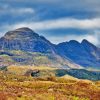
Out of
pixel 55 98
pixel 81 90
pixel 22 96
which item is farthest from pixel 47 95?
pixel 81 90

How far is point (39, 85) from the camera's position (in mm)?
78438

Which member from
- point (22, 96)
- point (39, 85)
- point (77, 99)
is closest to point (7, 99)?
point (22, 96)

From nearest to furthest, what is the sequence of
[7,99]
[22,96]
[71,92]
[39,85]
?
1. [7,99]
2. [22,96]
3. [71,92]
4. [39,85]

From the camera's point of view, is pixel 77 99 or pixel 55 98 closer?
pixel 55 98

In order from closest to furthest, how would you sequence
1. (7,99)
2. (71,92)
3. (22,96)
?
(7,99) < (22,96) < (71,92)

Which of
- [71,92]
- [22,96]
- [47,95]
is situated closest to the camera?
[22,96]

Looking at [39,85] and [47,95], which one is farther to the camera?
[39,85]

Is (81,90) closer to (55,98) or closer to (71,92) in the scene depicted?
(71,92)

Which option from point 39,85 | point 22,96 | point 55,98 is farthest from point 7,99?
point 39,85

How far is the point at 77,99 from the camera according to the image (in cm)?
4684

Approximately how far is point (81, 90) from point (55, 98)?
50.6 ft

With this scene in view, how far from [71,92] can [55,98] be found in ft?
43.5

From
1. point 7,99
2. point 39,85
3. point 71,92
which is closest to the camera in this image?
Answer: point 7,99

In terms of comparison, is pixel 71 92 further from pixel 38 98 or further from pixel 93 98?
pixel 38 98
